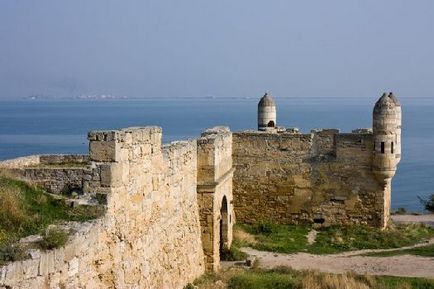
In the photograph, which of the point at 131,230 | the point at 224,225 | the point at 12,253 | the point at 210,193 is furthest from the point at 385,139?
the point at 12,253

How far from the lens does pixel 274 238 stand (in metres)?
19.4

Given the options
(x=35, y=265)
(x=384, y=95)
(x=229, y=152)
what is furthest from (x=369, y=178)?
(x=35, y=265)

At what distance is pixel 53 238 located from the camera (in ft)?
22.5

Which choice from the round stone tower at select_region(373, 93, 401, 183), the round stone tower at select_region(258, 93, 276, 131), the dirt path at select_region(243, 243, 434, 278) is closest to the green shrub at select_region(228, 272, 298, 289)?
the dirt path at select_region(243, 243, 434, 278)

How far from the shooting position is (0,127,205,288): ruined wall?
702 centimetres

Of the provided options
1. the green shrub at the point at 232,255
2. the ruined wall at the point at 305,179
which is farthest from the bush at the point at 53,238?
the ruined wall at the point at 305,179

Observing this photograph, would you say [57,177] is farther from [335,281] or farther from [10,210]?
[335,281]

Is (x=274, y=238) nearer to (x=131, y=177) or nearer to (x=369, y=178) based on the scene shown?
(x=369, y=178)

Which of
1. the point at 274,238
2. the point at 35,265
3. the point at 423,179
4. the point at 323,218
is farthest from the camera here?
the point at 423,179

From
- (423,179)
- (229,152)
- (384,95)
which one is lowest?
(423,179)

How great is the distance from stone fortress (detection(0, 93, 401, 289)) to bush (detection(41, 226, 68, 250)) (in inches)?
3.7

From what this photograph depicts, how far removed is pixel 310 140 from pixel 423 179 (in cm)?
2752

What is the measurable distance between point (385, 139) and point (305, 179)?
271cm

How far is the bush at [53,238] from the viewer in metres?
6.81
